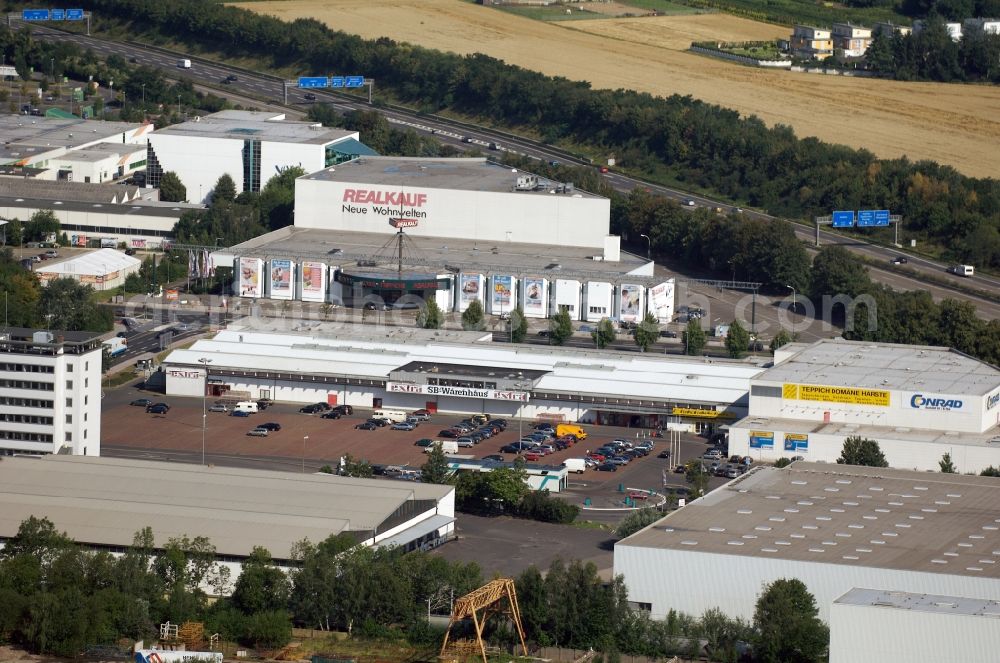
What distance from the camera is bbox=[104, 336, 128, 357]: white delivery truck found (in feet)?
212

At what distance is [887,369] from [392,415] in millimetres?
13787

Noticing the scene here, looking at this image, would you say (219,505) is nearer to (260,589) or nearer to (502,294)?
(260,589)

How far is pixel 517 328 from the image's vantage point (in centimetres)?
6731

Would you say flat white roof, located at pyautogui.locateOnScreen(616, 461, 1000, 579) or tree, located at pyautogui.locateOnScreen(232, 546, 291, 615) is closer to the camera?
tree, located at pyautogui.locateOnScreen(232, 546, 291, 615)

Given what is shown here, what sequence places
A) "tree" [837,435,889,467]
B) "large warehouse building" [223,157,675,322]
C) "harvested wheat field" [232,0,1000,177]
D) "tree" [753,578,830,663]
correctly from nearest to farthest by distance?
1. "tree" [753,578,830,663]
2. "tree" [837,435,889,467]
3. "large warehouse building" [223,157,675,322]
4. "harvested wheat field" [232,0,1000,177]

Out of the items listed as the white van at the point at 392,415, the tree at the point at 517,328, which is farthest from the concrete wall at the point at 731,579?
the tree at the point at 517,328

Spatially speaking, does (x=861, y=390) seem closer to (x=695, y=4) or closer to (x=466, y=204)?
(x=466, y=204)

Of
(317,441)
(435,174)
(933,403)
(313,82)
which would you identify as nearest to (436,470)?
(317,441)

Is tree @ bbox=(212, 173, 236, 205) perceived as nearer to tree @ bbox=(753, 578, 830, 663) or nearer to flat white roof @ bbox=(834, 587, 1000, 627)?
tree @ bbox=(753, 578, 830, 663)

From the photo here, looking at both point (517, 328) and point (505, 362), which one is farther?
point (517, 328)

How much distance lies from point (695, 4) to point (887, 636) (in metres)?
92.2

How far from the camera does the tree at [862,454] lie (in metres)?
52.7

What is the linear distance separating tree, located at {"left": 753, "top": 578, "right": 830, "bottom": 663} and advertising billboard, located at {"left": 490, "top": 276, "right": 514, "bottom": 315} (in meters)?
32.1

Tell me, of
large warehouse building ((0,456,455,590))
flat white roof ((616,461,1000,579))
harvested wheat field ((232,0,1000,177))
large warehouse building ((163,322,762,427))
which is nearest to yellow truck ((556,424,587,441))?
large warehouse building ((163,322,762,427))
